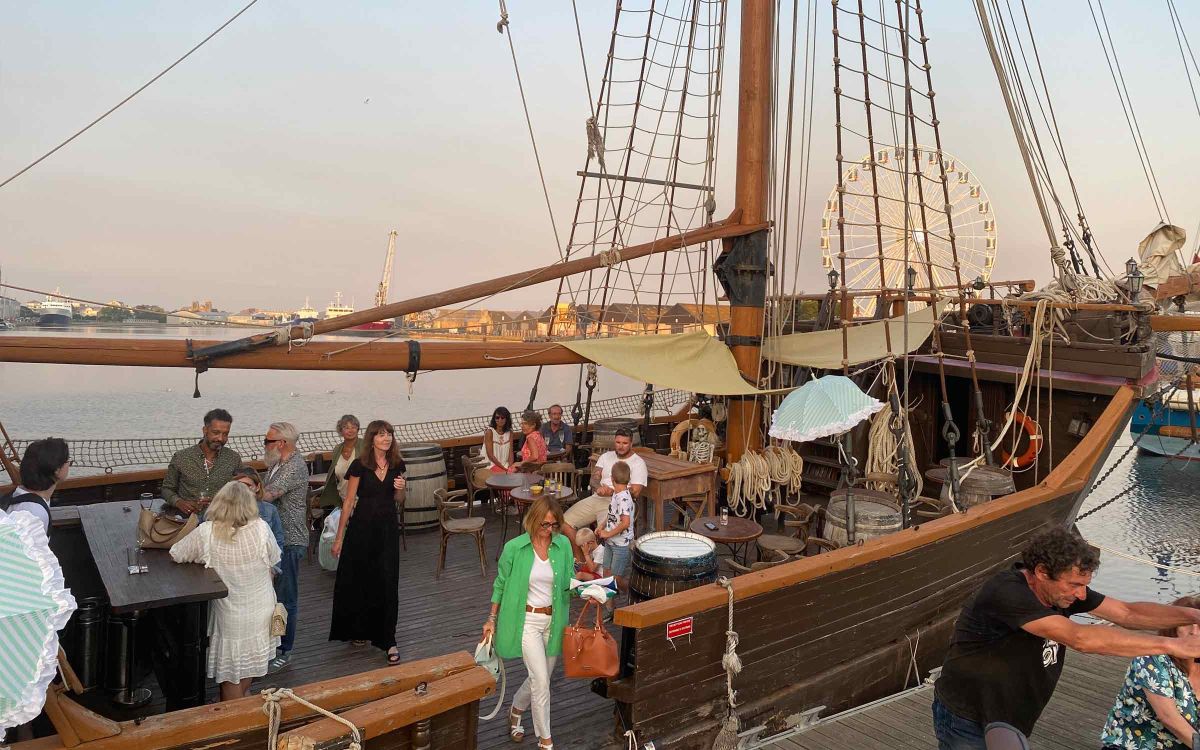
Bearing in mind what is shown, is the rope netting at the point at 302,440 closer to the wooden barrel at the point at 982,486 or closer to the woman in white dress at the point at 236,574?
the wooden barrel at the point at 982,486

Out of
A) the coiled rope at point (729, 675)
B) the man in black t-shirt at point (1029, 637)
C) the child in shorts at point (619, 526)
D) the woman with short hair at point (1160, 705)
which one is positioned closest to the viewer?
the man in black t-shirt at point (1029, 637)

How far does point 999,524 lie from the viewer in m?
5.68

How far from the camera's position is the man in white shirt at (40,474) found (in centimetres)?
318

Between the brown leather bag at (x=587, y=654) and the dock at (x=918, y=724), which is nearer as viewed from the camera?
the brown leather bag at (x=587, y=654)

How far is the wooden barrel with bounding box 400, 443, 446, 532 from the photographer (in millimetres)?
7148

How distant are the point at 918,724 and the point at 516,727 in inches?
91.0

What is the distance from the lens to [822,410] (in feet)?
17.1

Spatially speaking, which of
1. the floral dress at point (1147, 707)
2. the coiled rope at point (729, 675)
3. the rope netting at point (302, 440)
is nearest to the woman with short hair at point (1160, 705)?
the floral dress at point (1147, 707)

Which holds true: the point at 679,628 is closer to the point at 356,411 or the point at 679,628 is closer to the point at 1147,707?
the point at 1147,707

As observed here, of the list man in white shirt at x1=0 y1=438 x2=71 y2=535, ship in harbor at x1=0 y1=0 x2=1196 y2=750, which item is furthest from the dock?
man in white shirt at x1=0 y1=438 x2=71 y2=535

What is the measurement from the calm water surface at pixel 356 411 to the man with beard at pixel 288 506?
4890 millimetres

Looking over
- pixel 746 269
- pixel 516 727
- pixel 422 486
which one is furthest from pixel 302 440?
pixel 516 727

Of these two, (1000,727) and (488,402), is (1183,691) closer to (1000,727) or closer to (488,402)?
(1000,727)

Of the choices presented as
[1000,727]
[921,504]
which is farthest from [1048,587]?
[921,504]
